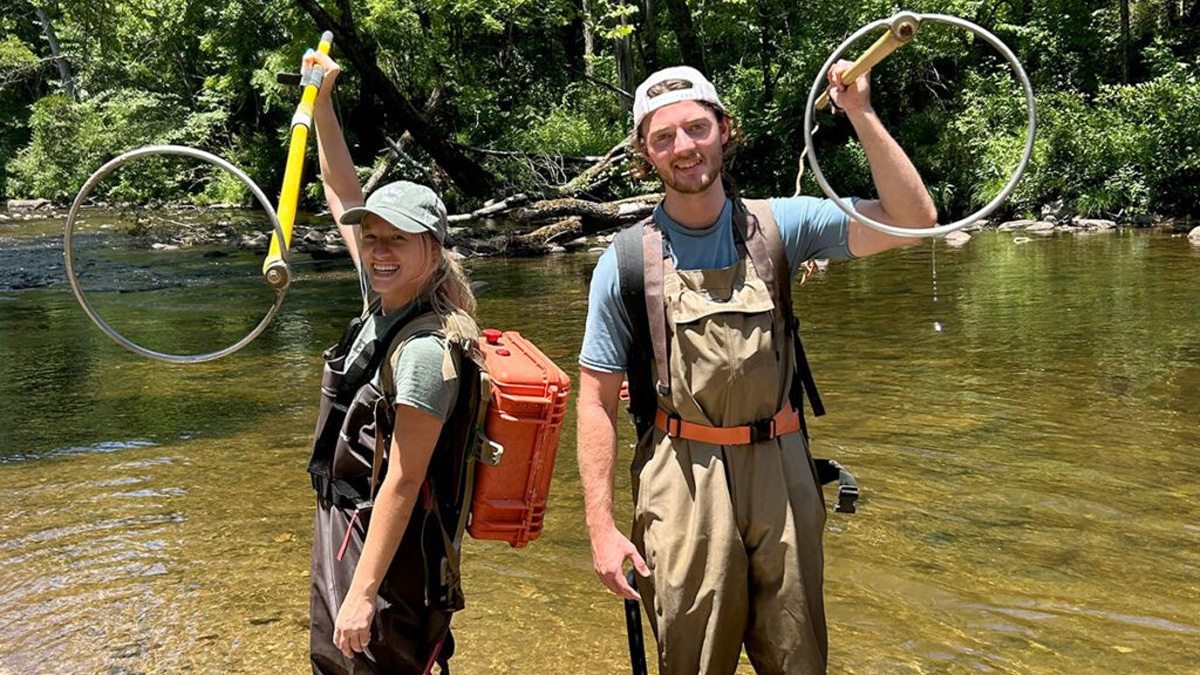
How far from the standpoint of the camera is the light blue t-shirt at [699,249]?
9.81ft

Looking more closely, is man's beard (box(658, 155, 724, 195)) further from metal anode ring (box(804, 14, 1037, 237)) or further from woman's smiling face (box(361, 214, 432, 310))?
woman's smiling face (box(361, 214, 432, 310))

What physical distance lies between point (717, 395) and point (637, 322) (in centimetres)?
32

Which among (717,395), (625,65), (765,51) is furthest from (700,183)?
(625,65)

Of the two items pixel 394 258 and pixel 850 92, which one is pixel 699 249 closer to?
pixel 850 92

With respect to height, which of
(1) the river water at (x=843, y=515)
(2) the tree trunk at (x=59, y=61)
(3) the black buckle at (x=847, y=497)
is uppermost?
(2) the tree trunk at (x=59, y=61)

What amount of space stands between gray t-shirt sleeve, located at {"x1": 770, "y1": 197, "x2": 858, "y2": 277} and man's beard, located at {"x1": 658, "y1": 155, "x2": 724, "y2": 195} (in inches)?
9.6

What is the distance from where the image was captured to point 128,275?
65.4ft

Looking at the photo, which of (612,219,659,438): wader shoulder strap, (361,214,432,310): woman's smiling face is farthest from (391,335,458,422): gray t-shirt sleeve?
(612,219,659,438): wader shoulder strap

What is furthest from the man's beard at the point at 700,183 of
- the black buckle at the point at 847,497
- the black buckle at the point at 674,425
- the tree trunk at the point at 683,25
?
the tree trunk at the point at 683,25

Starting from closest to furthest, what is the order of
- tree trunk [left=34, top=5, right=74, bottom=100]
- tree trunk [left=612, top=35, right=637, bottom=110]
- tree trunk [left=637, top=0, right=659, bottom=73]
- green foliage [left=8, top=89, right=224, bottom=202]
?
tree trunk [left=612, top=35, right=637, bottom=110] < tree trunk [left=637, top=0, right=659, bottom=73] < green foliage [left=8, top=89, right=224, bottom=202] < tree trunk [left=34, top=5, right=74, bottom=100]

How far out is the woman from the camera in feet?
9.23

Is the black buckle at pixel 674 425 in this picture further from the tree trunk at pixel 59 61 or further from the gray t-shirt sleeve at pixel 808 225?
the tree trunk at pixel 59 61

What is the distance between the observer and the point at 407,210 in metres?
2.95

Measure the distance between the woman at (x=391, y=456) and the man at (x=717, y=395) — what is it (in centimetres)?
41
